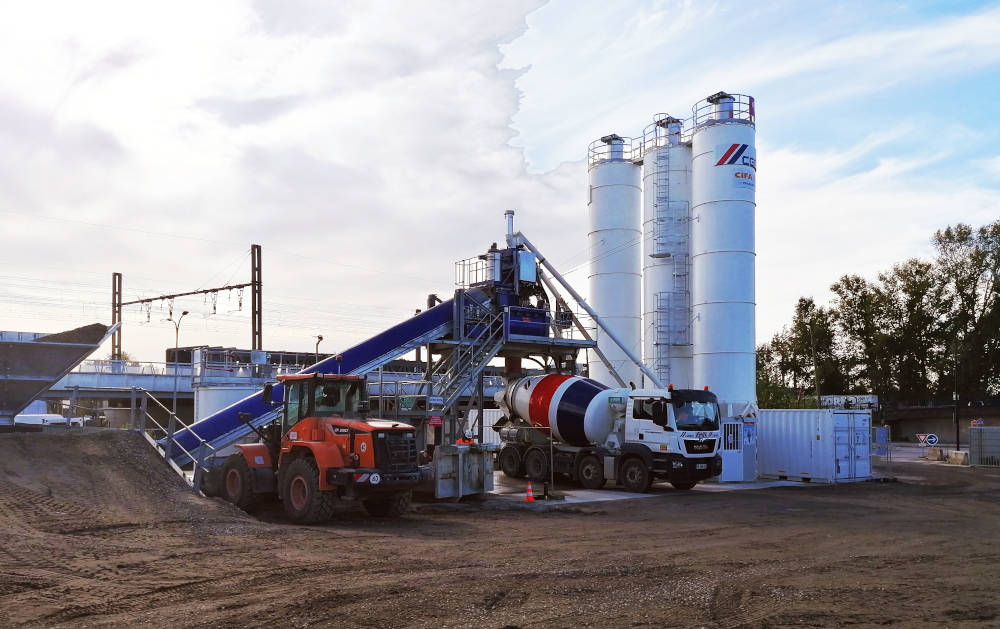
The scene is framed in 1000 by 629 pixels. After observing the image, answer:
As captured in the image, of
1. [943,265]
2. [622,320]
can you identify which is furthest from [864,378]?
[622,320]

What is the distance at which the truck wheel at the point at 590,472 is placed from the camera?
80.5 feet

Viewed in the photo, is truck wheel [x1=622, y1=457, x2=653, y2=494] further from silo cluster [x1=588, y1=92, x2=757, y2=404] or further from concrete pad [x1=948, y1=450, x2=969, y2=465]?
concrete pad [x1=948, y1=450, x2=969, y2=465]

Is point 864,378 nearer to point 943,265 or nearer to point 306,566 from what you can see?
point 943,265

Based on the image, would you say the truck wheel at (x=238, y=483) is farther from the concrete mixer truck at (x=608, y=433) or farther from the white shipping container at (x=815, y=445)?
the white shipping container at (x=815, y=445)

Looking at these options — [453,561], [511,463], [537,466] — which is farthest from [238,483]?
[511,463]

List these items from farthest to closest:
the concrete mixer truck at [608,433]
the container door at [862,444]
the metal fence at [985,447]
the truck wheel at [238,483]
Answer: the metal fence at [985,447], the container door at [862,444], the concrete mixer truck at [608,433], the truck wheel at [238,483]

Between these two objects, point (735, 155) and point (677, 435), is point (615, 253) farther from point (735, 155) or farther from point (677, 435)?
point (677, 435)

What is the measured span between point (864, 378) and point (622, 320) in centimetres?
4053

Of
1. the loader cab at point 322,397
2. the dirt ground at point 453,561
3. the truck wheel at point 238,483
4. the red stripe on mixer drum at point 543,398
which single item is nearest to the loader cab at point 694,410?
the dirt ground at point 453,561

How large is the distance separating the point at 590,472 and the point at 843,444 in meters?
8.69

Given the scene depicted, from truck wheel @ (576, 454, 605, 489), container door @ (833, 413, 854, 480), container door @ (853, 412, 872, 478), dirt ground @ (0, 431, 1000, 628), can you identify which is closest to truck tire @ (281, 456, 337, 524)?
dirt ground @ (0, 431, 1000, 628)

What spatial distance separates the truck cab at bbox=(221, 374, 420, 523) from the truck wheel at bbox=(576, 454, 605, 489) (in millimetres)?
8832

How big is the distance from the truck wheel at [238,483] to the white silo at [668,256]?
2118 cm

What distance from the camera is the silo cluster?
32562 mm
